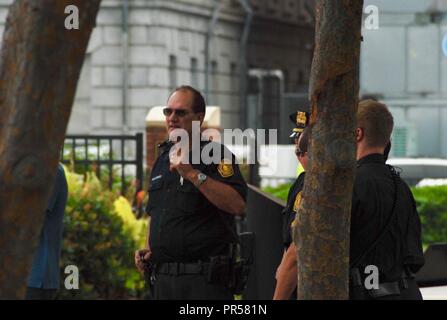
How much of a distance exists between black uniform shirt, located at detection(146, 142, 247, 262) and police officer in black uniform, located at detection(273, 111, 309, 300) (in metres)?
0.90

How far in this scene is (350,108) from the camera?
5.68 meters

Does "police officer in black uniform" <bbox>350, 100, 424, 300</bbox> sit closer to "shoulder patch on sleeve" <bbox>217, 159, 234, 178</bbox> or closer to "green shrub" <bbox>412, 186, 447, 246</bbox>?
"shoulder patch on sleeve" <bbox>217, 159, 234, 178</bbox>

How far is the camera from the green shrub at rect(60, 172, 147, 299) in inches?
445

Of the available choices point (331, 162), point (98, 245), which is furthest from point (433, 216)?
point (331, 162)

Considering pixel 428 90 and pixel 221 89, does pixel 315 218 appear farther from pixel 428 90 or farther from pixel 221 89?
pixel 221 89

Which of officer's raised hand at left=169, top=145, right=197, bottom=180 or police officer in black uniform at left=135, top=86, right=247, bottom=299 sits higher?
officer's raised hand at left=169, top=145, right=197, bottom=180

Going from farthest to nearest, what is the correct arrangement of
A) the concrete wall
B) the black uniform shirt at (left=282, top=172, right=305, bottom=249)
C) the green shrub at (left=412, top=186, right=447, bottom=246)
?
the concrete wall < the green shrub at (left=412, top=186, right=447, bottom=246) < the black uniform shirt at (left=282, top=172, right=305, bottom=249)

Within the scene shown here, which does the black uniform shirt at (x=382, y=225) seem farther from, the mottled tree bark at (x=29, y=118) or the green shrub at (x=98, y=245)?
the green shrub at (x=98, y=245)

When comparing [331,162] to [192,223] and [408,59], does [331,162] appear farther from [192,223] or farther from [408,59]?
[408,59]

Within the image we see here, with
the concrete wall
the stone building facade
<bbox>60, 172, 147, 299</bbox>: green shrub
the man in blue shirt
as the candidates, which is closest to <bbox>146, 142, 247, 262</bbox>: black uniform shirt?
the man in blue shirt

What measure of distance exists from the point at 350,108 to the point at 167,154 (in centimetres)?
222

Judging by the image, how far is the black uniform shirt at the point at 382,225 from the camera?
6012 mm

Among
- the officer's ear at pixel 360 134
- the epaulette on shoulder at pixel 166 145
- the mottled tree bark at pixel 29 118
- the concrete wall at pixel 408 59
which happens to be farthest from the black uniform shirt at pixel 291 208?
the concrete wall at pixel 408 59

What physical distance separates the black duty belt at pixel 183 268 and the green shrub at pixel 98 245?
11.7 feet
